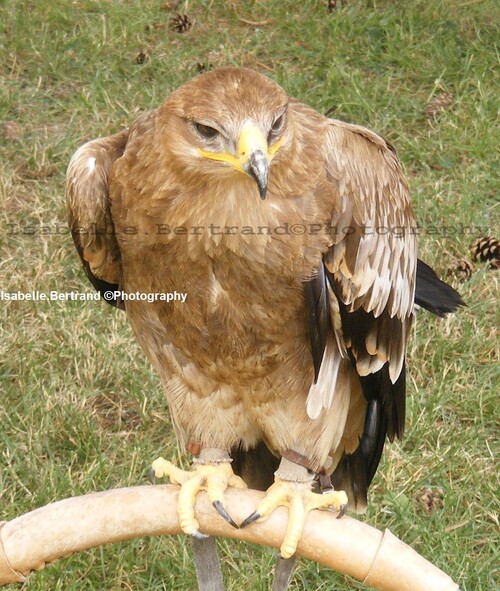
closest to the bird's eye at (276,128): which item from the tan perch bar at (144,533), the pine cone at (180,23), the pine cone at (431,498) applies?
the tan perch bar at (144,533)

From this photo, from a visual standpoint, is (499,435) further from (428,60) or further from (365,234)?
(428,60)

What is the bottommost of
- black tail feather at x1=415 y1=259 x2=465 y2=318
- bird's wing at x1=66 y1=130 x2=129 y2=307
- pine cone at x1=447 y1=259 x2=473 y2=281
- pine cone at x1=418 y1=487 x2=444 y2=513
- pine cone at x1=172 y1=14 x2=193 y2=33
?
pine cone at x1=418 y1=487 x2=444 y2=513

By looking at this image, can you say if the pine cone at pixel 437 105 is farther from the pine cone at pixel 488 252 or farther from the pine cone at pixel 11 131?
the pine cone at pixel 11 131

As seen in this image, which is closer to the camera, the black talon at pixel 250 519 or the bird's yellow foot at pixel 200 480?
the black talon at pixel 250 519

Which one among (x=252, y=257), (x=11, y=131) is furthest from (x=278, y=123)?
(x=11, y=131)

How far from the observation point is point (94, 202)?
9.00 ft

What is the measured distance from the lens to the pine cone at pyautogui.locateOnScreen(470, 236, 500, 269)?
464 centimetres

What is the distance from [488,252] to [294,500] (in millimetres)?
2214

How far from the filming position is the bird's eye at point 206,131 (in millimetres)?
2332

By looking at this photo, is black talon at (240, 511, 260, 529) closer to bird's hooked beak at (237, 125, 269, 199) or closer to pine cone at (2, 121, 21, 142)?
bird's hooked beak at (237, 125, 269, 199)

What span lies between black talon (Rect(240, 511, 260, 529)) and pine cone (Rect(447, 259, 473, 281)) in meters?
2.31

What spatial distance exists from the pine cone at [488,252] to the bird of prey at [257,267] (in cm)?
162

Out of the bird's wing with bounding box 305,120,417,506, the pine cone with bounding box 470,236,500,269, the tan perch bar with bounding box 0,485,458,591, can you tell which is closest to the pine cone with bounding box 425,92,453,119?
the pine cone with bounding box 470,236,500,269

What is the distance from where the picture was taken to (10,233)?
4.86m
